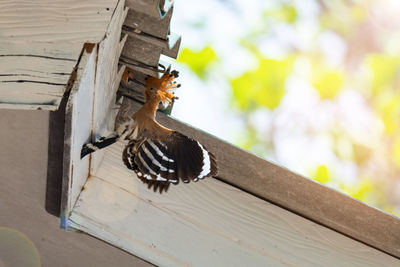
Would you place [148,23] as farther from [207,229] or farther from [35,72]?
[207,229]

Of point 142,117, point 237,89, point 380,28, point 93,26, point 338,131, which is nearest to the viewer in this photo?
point 93,26

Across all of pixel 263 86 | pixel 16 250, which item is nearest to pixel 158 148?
pixel 16 250

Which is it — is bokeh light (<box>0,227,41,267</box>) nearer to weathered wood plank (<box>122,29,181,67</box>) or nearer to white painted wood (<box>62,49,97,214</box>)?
white painted wood (<box>62,49,97,214</box>)

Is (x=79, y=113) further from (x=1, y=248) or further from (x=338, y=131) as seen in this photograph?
(x=338, y=131)

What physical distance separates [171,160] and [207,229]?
33 centimetres

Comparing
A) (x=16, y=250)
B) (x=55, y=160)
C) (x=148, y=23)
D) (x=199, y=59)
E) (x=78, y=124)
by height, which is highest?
(x=148, y=23)

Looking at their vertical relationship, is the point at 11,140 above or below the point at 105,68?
below

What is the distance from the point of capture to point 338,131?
4953mm

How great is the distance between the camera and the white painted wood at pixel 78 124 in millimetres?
1307

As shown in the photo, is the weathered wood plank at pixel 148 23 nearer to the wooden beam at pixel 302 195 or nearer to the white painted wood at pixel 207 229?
the wooden beam at pixel 302 195

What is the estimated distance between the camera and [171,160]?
153 centimetres

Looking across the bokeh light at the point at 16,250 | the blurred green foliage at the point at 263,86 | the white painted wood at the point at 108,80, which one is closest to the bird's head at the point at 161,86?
the white painted wood at the point at 108,80

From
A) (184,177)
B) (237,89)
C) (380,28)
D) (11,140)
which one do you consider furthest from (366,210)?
(380,28)

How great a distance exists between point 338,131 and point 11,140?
11.9 feet
